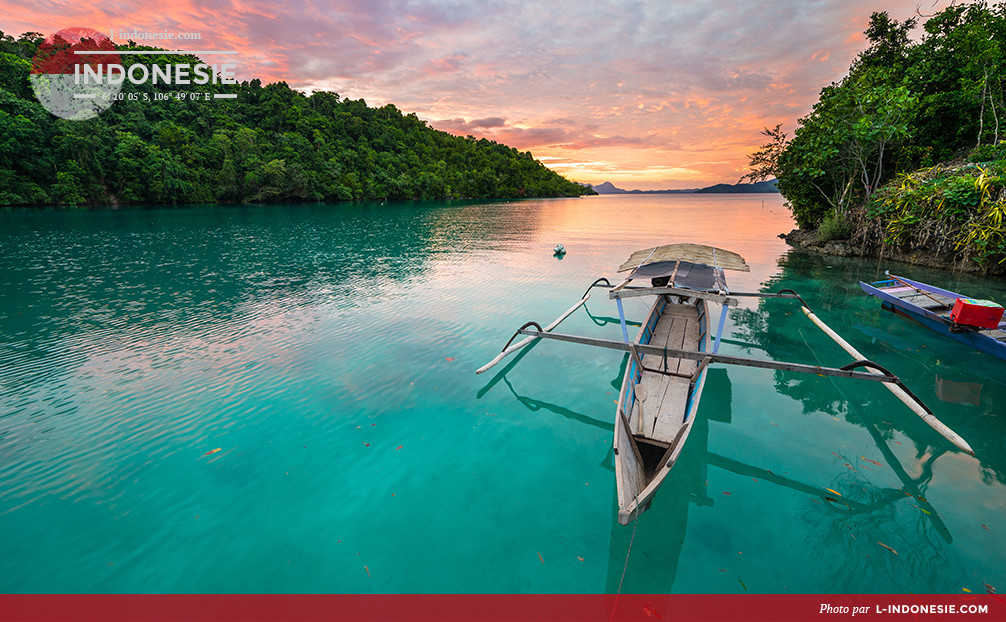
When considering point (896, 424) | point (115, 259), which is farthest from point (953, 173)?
point (115, 259)

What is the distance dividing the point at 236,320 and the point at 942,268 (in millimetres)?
38544

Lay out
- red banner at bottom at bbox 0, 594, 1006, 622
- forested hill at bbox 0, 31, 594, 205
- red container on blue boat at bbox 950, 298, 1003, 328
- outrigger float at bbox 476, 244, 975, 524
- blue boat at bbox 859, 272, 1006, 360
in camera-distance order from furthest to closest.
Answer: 1. forested hill at bbox 0, 31, 594, 205
2. blue boat at bbox 859, 272, 1006, 360
3. red container on blue boat at bbox 950, 298, 1003, 328
4. outrigger float at bbox 476, 244, 975, 524
5. red banner at bottom at bbox 0, 594, 1006, 622

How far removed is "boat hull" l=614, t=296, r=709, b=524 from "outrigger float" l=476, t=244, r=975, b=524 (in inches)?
0.6

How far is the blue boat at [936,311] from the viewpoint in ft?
37.1

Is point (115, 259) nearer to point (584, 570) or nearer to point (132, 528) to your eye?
point (132, 528)

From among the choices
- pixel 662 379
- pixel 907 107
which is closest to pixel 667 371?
pixel 662 379

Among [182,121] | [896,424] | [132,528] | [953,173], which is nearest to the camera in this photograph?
[132,528]

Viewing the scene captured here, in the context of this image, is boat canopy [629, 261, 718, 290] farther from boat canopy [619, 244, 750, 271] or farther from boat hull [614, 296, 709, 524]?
boat hull [614, 296, 709, 524]

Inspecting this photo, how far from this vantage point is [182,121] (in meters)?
90.3

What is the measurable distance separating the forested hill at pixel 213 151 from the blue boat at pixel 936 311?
316ft

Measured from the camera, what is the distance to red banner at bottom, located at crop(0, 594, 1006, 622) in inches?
193
